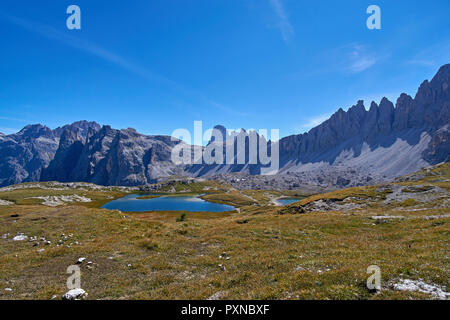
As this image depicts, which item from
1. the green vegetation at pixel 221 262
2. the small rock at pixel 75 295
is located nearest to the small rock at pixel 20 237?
the green vegetation at pixel 221 262

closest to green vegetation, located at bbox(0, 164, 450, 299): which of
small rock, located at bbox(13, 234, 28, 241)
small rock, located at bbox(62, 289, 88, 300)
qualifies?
small rock, located at bbox(62, 289, 88, 300)

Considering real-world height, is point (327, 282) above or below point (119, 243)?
above

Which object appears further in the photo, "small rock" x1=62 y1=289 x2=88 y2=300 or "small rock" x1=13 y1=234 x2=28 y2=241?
Answer: "small rock" x1=13 y1=234 x2=28 y2=241

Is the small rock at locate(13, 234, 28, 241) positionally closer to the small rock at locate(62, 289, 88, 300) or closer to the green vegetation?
the green vegetation

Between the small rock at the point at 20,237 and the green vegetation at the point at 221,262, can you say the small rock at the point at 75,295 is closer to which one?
the green vegetation at the point at 221,262

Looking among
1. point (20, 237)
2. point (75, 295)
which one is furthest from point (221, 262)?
point (20, 237)

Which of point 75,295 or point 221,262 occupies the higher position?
point 75,295

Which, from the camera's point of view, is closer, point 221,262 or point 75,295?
point 75,295

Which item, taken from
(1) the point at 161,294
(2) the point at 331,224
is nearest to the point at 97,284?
(1) the point at 161,294

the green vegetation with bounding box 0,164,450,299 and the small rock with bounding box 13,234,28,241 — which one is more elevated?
the green vegetation with bounding box 0,164,450,299

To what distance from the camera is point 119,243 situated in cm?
2367

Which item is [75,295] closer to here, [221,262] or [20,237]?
[221,262]
